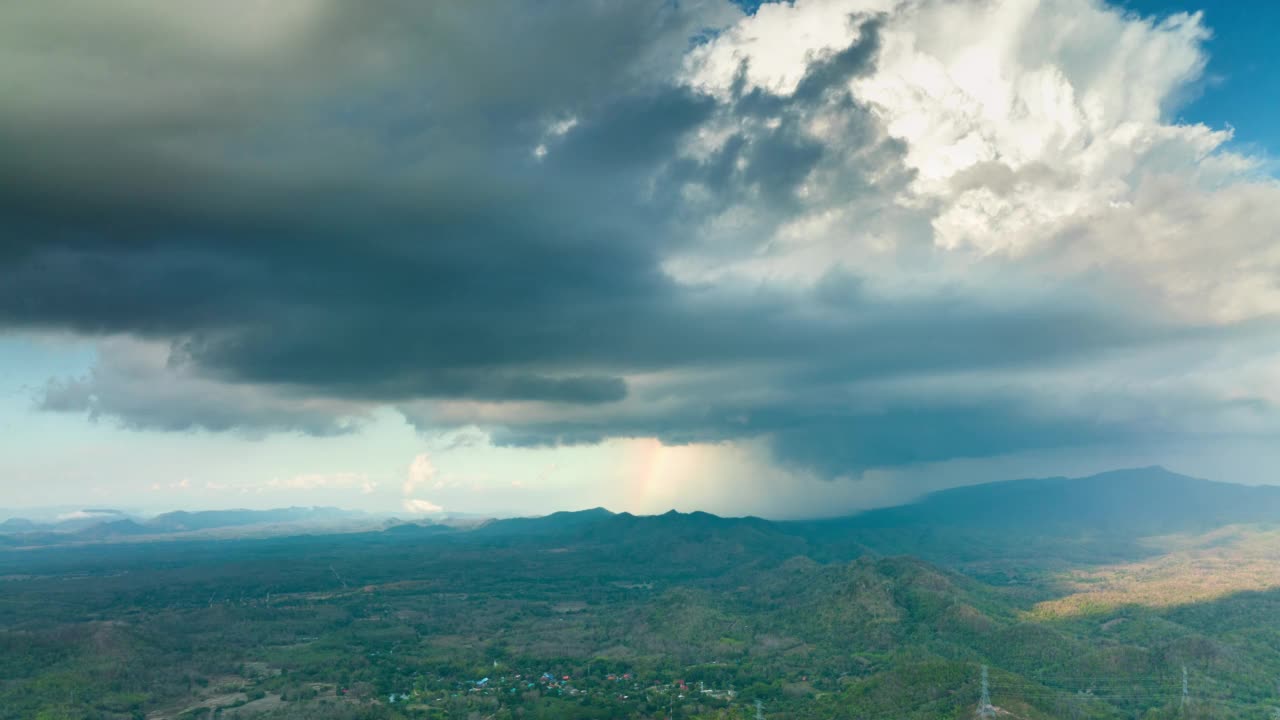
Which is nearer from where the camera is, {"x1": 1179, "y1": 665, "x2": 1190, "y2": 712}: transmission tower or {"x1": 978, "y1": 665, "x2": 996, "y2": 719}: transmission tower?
{"x1": 978, "y1": 665, "x2": 996, "y2": 719}: transmission tower

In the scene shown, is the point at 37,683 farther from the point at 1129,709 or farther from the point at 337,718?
the point at 1129,709

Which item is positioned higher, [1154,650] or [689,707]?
[1154,650]

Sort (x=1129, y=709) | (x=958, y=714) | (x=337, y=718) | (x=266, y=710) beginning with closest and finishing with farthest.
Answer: (x=958, y=714) → (x=1129, y=709) → (x=337, y=718) → (x=266, y=710)

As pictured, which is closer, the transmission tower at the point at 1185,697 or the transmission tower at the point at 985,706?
the transmission tower at the point at 985,706

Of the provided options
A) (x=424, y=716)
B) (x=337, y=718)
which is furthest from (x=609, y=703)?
(x=337, y=718)

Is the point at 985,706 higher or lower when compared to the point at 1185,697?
higher

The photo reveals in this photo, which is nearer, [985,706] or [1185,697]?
[985,706]

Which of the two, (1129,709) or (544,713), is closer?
(1129,709)

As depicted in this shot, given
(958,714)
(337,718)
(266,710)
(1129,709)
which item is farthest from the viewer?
(266,710)

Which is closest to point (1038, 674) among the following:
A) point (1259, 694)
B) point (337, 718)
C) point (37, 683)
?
point (1259, 694)
